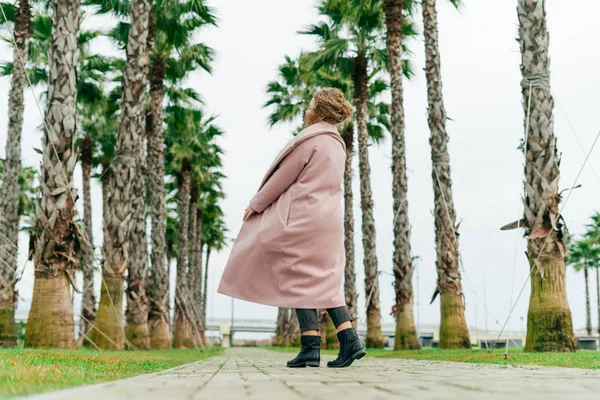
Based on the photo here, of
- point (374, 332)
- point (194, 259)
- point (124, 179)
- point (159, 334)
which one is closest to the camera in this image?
point (124, 179)

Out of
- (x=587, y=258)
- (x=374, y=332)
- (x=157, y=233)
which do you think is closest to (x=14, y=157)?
(x=157, y=233)

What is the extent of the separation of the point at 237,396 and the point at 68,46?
29.7ft

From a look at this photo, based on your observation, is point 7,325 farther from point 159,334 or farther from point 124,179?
point 124,179

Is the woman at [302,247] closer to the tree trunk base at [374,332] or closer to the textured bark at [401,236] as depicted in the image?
the textured bark at [401,236]

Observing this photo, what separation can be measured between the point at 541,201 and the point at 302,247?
16.6ft

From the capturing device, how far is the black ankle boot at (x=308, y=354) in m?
5.13

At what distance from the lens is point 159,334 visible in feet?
64.4

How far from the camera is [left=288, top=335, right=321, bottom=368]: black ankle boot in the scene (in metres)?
5.13

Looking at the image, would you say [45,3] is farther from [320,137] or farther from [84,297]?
[320,137]

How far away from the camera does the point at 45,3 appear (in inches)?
799

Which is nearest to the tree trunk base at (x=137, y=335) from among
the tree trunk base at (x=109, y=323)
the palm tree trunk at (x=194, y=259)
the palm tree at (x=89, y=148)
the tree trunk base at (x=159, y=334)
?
the tree trunk base at (x=159, y=334)

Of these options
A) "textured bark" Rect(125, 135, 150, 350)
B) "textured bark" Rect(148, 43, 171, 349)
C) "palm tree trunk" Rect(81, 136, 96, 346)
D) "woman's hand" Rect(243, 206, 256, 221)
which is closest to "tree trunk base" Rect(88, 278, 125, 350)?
"textured bark" Rect(125, 135, 150, 350)

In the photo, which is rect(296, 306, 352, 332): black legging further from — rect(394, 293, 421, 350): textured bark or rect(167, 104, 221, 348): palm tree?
rect(167, 104, 221, 348): palm tree

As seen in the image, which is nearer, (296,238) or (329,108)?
(296,238)
